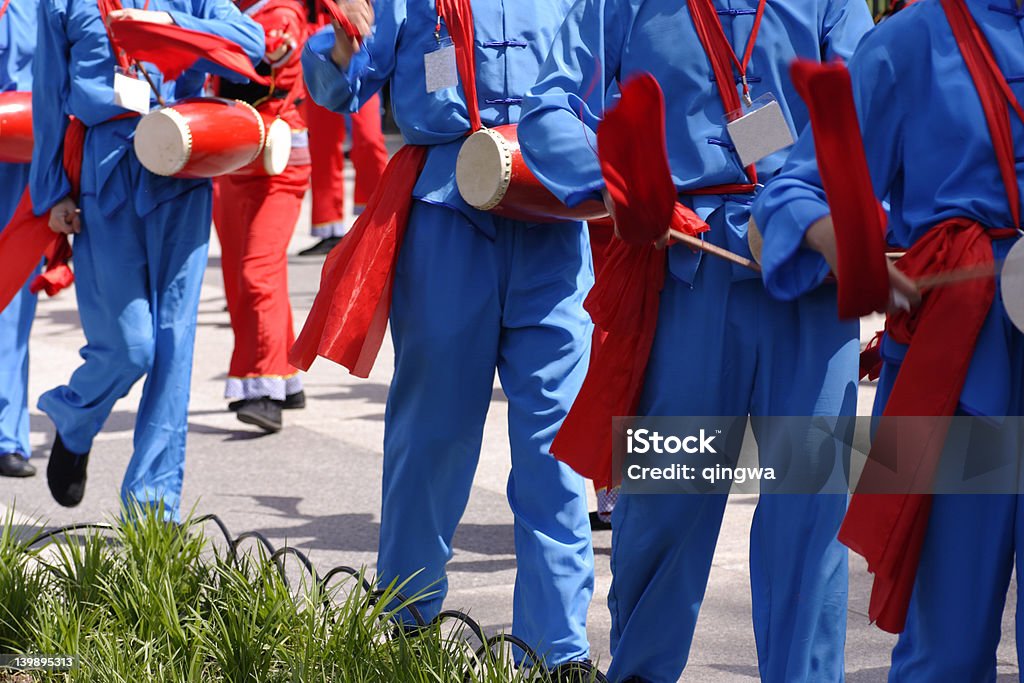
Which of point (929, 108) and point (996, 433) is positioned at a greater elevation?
point (929, 108)

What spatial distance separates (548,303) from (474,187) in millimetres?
368

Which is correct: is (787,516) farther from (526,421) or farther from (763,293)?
(526,421)

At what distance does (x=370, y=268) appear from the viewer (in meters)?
4.00

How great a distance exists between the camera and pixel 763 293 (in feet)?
10.6

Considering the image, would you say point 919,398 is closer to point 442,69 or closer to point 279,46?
point 442,69

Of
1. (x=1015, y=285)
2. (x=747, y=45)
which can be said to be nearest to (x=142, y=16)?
(x=747, y=45)

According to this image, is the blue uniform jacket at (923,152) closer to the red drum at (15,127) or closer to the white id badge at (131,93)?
the white id badge at (131,93)

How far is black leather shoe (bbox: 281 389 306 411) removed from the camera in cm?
804

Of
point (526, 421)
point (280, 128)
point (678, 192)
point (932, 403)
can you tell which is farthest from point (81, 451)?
point (932, 403)

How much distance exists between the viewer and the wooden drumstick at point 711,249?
9.70 feet

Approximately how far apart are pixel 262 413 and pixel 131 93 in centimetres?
242

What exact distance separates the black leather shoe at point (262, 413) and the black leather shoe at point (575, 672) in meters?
3.82

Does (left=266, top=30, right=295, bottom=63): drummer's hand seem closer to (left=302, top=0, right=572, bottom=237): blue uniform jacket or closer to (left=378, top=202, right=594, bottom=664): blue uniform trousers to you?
(left=302, top=0, right=572, bottom=237): blue uniform jacket

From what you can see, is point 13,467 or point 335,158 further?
point 335,158
